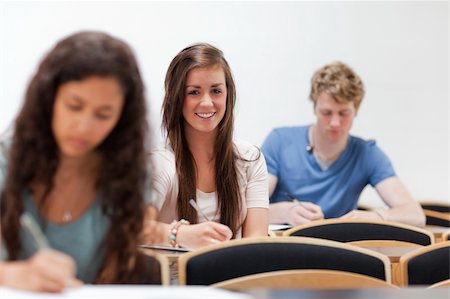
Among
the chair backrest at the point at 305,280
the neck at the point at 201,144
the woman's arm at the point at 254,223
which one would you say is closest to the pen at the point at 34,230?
the chair backrest at the point at 305,280

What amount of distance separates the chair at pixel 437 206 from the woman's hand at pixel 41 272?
3.32 m

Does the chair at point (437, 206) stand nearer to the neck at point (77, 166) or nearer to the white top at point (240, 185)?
the white top at point (240, 185)

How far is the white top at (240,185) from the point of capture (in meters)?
1.95

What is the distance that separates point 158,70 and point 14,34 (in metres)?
0.71

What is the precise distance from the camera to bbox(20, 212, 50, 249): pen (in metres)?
0.93

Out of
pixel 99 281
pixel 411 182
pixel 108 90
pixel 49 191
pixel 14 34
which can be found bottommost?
pixel 411 182

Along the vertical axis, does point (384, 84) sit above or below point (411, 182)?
above

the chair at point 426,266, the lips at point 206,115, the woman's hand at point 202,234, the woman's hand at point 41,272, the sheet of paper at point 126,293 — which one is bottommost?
the chair at point 426,266

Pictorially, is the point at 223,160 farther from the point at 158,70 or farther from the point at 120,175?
the point at 158,70

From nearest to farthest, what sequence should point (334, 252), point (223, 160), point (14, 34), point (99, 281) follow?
point (99, 281) < point (334, 252) < point (223, 160) < point (14, 34)

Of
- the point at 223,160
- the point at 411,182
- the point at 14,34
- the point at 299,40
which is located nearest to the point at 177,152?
the point at 223,160

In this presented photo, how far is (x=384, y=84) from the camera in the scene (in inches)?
156

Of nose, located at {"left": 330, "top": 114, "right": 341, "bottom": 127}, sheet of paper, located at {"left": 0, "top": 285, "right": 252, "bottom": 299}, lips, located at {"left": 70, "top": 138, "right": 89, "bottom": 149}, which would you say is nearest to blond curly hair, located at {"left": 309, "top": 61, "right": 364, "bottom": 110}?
nose, located at {"left": 330, "top": 114, "right": 341, "bottom": 127}

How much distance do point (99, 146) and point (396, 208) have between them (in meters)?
2.36
